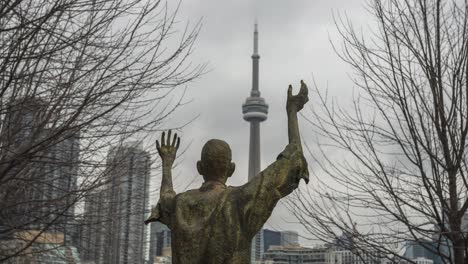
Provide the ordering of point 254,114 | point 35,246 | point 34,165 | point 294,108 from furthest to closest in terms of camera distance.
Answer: point 254,114 → point 35,246 → point 34,165 → point 294,108

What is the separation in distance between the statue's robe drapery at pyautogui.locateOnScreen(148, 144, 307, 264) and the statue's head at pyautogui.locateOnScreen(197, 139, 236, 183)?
0.09m

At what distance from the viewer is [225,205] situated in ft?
11.5

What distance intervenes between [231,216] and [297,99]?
823mm

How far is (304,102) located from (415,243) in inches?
173

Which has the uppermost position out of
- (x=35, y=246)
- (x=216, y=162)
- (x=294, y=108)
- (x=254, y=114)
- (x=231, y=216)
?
(x=254, y=114)

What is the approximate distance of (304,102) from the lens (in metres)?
3.76

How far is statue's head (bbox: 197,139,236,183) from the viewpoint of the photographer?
3.58 meters

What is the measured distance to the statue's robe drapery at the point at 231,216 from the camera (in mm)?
3443

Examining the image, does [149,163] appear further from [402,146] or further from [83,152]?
[402,146]

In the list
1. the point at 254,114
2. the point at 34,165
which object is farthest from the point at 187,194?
the point at 254,114

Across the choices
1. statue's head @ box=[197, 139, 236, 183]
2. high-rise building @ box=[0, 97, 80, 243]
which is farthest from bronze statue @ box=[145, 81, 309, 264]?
high-rise building @ box=[0, 97, 80, 243]

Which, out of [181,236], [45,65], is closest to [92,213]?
[45,65]

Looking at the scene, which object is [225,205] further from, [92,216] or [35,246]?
[35,246]

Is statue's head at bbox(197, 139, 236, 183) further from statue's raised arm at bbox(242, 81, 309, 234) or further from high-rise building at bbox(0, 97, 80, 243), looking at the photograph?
high-rise building at bbox(0, 97, 80, 243)
